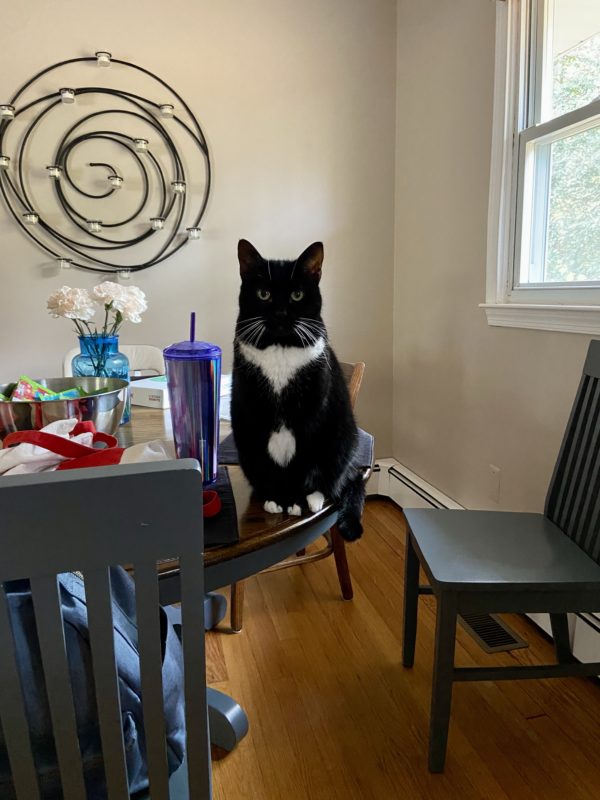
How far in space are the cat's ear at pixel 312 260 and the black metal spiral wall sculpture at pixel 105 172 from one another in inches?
62.6

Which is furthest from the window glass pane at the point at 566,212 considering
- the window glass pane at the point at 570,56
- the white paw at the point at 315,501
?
the white paw at the point at 315,501

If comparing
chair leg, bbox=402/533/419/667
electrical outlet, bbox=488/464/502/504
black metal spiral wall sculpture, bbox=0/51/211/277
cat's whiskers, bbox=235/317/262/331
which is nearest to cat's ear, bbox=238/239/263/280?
cat's whiskers, bbox=235/317/262/331

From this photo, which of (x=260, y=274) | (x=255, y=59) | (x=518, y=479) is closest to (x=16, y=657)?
(x=260, y=274)

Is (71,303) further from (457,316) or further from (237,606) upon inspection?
(457,316)

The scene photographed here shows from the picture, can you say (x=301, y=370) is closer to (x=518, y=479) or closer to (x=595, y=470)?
(x=595, y=470)

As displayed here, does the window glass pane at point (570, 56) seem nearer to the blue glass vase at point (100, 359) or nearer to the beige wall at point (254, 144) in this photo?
the beige wall at point (254, 144)

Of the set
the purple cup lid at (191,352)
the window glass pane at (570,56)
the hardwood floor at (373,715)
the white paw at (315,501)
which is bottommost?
the hardwood floor at (373,715)

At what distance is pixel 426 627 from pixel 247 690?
0.64 meters

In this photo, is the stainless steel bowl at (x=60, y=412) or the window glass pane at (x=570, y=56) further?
the window glass pane at (x=570, y=56)

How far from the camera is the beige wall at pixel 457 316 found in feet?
5.74

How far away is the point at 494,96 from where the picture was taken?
5.98 ft

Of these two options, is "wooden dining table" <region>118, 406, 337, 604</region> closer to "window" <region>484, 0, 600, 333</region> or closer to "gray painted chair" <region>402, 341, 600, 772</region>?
"gray painted chair" <region>402, 341, 600, 772</region>

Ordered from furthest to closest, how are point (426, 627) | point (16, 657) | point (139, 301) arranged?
point (426, 627)
point (139, 301)
point (16, 657)

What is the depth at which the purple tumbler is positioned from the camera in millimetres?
834
